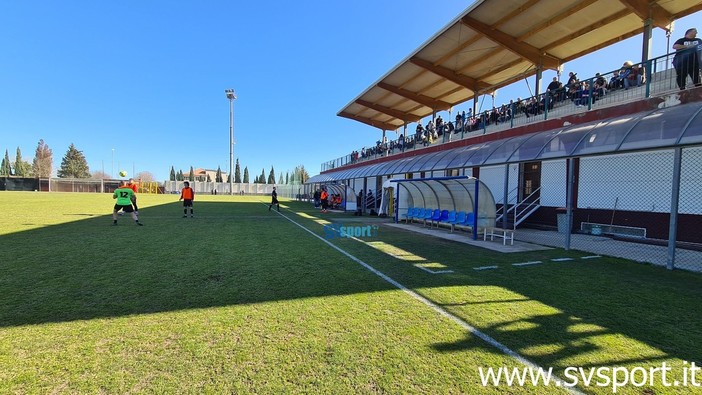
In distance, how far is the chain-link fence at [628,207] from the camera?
349 inches

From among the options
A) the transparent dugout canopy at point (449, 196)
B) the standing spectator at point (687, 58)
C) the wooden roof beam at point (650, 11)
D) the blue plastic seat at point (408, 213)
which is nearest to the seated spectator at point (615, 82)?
the standing spectator at point (687, 58)

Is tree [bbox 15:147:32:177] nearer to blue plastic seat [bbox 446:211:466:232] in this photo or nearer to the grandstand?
the grandstand

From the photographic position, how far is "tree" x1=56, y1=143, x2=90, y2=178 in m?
86.2

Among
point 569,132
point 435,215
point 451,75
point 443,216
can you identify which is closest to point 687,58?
point 569,132

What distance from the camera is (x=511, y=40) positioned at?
17.3 m

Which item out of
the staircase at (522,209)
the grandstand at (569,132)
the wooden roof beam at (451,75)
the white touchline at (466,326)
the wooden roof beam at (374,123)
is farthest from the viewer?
the wooden roof beam at (374,123)

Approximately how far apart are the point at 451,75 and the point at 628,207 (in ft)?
47.3

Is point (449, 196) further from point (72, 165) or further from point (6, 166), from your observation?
point (6, 166)

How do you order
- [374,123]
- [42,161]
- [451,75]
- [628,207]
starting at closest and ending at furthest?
[628,207] < [451,75] < [374,123] < [42,161]

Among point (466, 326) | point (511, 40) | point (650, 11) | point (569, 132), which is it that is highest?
point (511, 40)

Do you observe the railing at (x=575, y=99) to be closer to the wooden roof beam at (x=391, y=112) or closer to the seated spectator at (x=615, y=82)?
the seated spectator at (x=615, y=82)

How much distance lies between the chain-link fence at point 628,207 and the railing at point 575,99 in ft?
6.82

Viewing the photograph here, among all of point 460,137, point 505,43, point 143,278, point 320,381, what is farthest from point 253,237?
point 505,43

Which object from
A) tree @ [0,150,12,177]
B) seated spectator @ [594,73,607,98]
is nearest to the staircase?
seated spectator @ [594,73,607,98]
